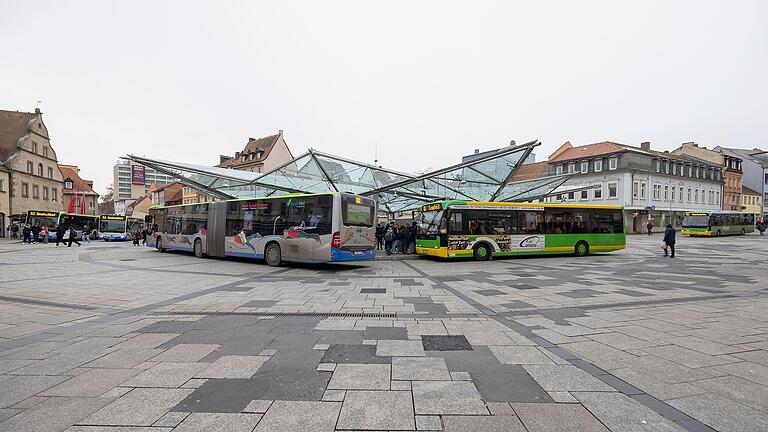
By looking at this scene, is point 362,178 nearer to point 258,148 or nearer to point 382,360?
point 382,360

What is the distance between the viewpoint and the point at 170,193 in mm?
83625

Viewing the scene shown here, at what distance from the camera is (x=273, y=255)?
586 inches

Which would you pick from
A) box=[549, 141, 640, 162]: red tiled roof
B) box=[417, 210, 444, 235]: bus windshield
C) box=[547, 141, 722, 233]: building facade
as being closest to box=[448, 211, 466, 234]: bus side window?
box=[417, 210, 444, 235]: bus windshield

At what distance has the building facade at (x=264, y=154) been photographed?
6166 centimetres

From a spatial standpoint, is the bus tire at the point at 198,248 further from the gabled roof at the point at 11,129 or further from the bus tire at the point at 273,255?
the gabled roof at the point at 11,129

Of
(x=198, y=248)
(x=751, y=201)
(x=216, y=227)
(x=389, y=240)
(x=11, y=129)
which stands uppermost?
(x=11, y=129)

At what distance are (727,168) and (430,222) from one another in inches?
2749

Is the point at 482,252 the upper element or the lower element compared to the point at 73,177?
lower

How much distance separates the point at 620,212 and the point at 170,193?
88.6m

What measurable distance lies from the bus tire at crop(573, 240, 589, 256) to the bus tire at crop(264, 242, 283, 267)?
14885 mm

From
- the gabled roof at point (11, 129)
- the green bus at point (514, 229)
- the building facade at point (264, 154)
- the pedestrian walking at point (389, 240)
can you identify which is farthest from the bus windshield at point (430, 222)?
the gabled roof at point (11, 129)

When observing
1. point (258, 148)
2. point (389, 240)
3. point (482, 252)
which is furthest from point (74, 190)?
point (482, 252)

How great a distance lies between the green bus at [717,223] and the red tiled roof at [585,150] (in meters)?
12.1

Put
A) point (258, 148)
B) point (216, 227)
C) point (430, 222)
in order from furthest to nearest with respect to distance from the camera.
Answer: point (258, 148) < point (430, 222) < point (216, 227)
